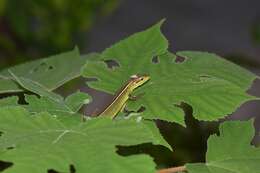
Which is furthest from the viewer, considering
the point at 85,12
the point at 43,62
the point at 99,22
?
the point at 99,22

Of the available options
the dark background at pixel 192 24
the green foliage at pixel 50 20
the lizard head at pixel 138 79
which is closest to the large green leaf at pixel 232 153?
the lizard head at pixel 138 79

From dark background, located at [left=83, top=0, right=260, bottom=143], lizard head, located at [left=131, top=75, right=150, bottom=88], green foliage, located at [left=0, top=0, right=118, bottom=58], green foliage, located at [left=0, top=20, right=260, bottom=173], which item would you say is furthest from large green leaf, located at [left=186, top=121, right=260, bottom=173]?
dark background, located at [left=83, top=0, right=260, bottom=143]

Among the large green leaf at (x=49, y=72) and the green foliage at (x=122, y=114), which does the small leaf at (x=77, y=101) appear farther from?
the large green leaf at (x=49, y=72)

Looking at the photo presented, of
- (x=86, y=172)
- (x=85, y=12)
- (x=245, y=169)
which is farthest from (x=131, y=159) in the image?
(x=85, y=12)

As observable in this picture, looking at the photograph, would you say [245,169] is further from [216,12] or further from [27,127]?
[216,12]

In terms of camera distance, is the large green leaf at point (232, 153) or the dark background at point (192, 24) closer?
the large green leaf at point (232, 153)

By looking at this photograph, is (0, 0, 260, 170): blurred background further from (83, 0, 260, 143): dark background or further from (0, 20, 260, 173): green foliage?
(0, 20, 260, 173): green foliage
